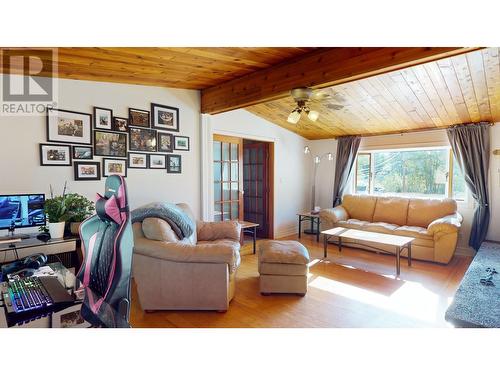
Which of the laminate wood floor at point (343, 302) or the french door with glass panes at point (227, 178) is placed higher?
the french door with glass panes at point (227, 178)

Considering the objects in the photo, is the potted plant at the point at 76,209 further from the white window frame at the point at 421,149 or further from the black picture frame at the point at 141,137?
the white window frame at the point at 421,149

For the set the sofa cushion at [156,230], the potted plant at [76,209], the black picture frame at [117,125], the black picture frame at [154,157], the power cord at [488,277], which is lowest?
the power cord at [488,277]

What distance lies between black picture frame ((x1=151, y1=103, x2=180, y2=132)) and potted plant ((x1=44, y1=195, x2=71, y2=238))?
4.87 ft

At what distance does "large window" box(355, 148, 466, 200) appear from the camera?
464cm

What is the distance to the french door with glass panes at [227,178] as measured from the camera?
15.2 ft

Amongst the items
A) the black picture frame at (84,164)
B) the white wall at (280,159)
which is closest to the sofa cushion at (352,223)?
the white wall at (280,159)

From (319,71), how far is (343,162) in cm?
321

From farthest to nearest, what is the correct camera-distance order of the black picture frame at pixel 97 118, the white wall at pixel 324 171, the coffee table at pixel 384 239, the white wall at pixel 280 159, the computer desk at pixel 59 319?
the white wall at pixel 324 171 < the white wall at pixel 280 159 < the coffee table at pixel 384 239 < the black picture frame at pixel 97 118 < the computer desk at pixel 59 319

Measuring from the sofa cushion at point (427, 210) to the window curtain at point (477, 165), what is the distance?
33 cm

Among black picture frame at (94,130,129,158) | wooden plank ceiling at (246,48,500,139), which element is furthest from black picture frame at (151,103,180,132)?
wooden plank ceiling at (246,48,500,139)

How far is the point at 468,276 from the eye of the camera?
2.96 meters

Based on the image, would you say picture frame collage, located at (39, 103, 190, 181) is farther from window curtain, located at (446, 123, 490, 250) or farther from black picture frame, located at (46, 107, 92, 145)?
window curtain, located at (446, 123, 490, 250)

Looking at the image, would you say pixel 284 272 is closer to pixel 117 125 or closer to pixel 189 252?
pixel 189 252

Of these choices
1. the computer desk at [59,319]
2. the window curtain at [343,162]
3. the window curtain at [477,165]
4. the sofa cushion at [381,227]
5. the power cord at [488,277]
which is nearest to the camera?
the computer desk at [59,319]
